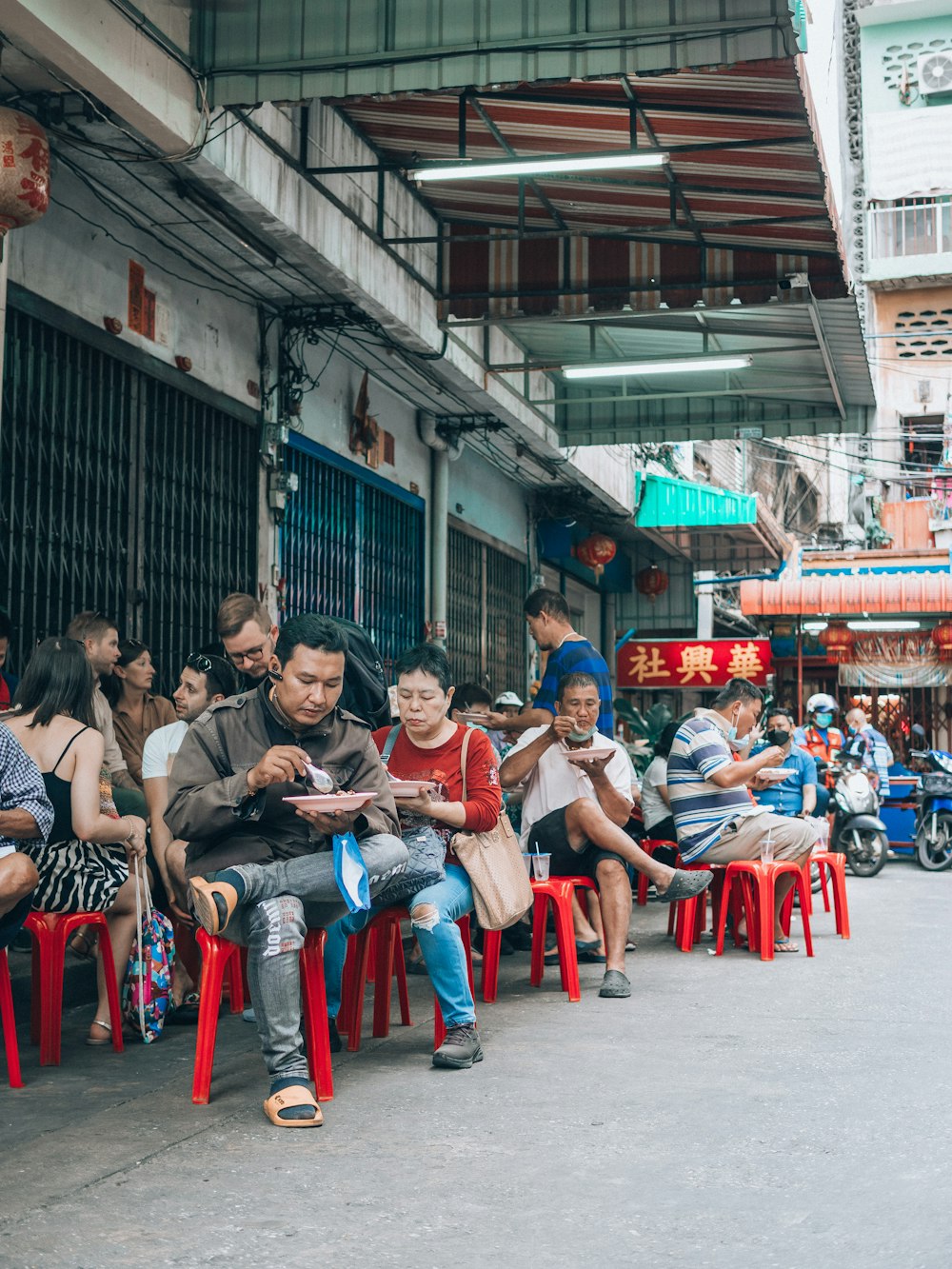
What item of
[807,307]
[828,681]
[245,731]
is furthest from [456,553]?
[828,681]

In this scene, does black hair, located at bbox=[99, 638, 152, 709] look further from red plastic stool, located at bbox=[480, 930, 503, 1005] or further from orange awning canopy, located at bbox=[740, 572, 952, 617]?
orange awning canopy, located at bbox=[740, 572, 952, 617]

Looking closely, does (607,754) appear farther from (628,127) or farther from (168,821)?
(628,127)

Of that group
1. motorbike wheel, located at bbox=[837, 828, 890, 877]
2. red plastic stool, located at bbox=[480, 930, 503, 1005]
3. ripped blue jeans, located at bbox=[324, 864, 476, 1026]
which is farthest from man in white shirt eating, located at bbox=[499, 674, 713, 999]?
motorbike wheel, located at bbox=[837, 828, 890, 877]

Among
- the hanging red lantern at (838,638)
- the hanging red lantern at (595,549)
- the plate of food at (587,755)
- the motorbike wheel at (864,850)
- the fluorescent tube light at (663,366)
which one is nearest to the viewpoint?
the plate of food at (587,755)

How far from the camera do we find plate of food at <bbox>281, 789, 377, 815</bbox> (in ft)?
13.4

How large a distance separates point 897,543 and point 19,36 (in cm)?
3071

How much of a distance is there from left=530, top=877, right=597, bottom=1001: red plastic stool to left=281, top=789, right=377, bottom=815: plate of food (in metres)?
2.32

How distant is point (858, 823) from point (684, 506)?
17.7 ft

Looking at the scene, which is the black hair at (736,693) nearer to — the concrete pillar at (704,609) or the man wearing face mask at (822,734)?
the man wearing face mask at (822,734)

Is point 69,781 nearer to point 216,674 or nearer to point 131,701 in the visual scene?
point 216,674

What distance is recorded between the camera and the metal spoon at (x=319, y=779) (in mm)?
4180

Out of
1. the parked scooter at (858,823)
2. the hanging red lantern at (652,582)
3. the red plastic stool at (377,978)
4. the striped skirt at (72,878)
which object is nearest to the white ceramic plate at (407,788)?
the red plastic stool at (377,978)

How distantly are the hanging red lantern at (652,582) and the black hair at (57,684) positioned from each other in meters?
16.7

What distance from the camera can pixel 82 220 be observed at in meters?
7.55
